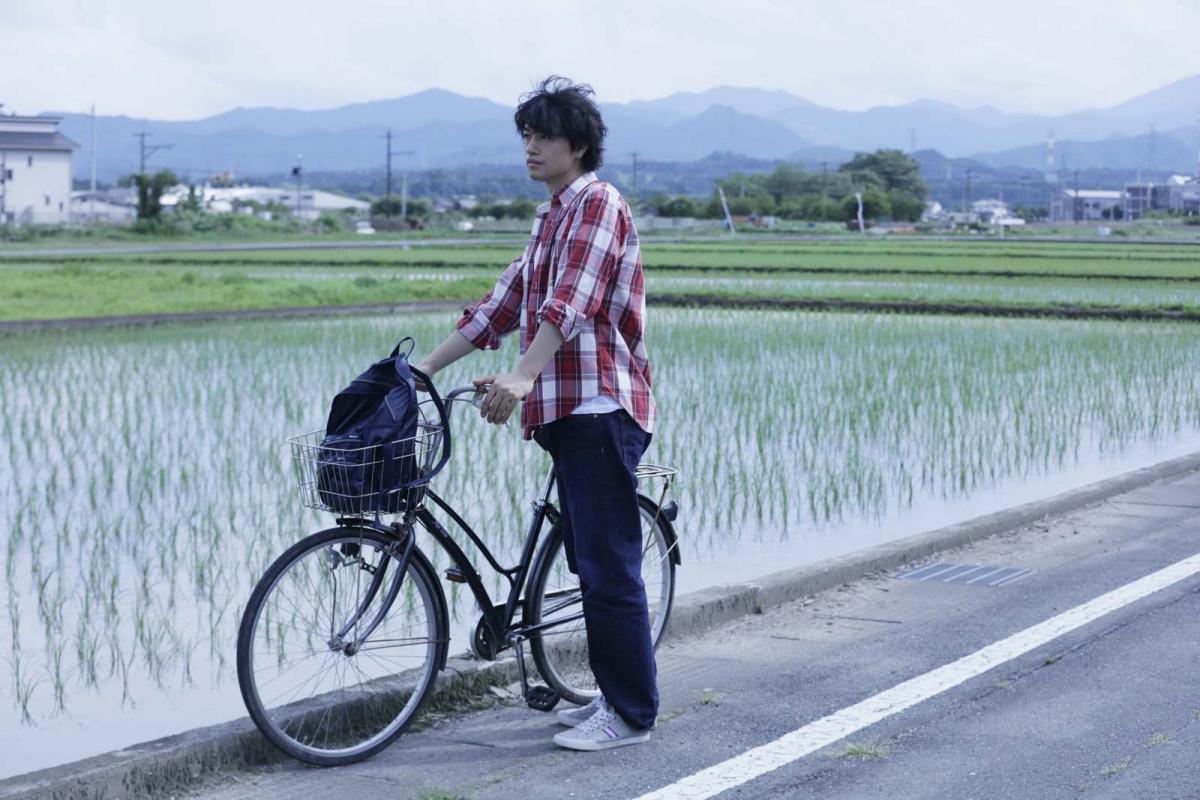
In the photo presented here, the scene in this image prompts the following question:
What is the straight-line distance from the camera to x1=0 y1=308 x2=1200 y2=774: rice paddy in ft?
17.0

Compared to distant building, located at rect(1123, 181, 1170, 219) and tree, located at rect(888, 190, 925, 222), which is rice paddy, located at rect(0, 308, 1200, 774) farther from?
distant building, located at rect(1123, 181, 1170, 219)

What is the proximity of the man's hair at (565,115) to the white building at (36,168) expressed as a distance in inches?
3558

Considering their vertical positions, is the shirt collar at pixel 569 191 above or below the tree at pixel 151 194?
below

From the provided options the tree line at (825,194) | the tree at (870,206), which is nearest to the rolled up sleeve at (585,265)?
the tree line at (825,194)

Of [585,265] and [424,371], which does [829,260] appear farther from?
[585,265]

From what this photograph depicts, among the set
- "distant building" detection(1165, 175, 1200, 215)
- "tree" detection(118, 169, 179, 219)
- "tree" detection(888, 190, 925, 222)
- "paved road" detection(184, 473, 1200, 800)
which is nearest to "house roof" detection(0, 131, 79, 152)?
"tree" detection(118, 169, 179, 219)

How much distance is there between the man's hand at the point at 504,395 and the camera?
3562mm

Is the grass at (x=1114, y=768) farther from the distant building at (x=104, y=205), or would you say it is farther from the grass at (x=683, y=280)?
the distant building at (x=104, y=205)

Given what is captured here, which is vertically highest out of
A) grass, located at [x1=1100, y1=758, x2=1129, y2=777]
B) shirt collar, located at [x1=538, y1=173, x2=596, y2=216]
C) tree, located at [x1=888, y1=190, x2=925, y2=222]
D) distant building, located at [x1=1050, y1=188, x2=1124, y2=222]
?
distant building, located at [x1=1050, y1=188, x2=1124, y2=222]

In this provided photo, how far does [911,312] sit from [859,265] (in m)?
13.4

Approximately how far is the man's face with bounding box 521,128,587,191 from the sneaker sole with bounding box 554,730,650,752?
1326mm

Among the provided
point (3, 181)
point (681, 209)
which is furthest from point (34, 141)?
point (681, 209)

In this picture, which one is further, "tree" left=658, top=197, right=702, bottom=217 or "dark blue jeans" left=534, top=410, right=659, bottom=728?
"tree" left=658, top=197, right=702, bottom=217

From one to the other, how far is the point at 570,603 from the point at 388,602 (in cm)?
57
